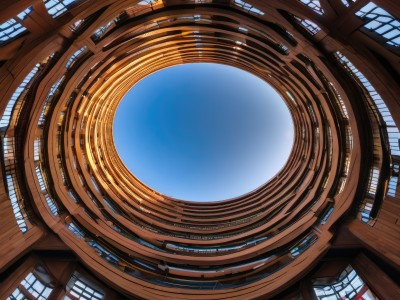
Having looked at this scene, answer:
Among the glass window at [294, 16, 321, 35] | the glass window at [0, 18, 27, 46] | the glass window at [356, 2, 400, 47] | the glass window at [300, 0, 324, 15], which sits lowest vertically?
the glass window at [356, 2, 400, 47]

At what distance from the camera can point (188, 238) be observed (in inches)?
1265

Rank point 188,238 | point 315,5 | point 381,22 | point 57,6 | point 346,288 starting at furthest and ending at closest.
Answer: point 188,238 → point 346,288 → point 315,5 → point 57,6 → point 381,22

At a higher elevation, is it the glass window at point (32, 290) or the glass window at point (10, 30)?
the glass window at point (10, 30)

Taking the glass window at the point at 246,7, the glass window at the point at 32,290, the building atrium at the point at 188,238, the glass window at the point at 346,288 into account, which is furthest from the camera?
the glass window at the point at 246,7

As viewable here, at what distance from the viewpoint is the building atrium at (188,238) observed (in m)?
12.9

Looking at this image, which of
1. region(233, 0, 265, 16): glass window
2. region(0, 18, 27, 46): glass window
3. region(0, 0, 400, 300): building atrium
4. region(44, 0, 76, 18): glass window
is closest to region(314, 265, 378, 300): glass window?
region(0, 0, 400, 300): building atrium

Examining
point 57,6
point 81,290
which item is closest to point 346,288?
point 81,290

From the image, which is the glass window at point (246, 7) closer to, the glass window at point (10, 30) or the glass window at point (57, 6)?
the glass window at point (57, 6)

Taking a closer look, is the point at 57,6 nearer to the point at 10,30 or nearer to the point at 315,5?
the point at 10,30

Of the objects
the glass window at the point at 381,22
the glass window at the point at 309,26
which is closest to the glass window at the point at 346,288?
the glass window at the point at 381,22

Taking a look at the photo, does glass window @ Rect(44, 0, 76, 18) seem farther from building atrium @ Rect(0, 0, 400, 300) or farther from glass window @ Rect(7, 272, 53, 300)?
glass window @ Rect(7, 272, 53, 300)

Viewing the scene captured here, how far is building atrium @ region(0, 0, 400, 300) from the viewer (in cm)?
1294

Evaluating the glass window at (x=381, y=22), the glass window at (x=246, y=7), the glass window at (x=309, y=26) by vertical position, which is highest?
the glass window at (x=246, y=7)

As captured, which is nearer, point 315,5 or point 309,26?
point 315,5
